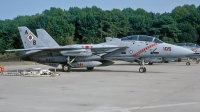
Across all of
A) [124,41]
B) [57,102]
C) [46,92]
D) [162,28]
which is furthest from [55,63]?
[162,28]

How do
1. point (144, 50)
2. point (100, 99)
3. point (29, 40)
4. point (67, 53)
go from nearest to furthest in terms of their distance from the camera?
point (100, 99)
point (144, 50)
point (67, 53)
point (29, 40)

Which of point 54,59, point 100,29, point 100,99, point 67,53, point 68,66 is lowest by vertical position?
point 100,99

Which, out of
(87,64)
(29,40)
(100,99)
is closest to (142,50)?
(87,64)

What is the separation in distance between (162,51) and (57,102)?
10.7 metres

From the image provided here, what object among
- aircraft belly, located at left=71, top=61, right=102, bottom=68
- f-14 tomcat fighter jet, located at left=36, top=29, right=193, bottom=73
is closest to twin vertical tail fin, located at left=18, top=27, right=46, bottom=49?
aircraft belly, located at left=71, top=61, right=102, bottom=68

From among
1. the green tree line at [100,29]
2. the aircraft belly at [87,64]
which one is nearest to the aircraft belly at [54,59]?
the aircraft belly at [87,64]

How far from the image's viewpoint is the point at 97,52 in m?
19.6

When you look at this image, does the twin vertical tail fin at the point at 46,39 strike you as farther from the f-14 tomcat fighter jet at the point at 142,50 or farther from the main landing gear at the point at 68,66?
the f-14 tomcat fighter jet at the point at 142,50

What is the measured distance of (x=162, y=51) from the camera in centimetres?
1814

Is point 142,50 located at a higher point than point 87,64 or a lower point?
higher

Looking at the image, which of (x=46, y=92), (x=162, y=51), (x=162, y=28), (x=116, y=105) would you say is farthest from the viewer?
(x=162, y=28)

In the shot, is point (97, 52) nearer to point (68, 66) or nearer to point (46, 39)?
point (68, 66)

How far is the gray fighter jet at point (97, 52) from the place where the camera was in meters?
18.3

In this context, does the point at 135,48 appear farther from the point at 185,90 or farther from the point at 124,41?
the point at 185,90
